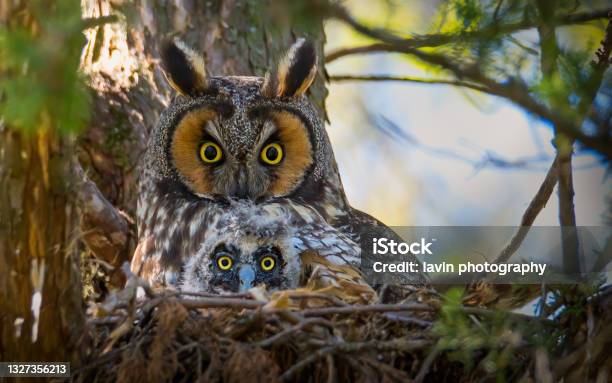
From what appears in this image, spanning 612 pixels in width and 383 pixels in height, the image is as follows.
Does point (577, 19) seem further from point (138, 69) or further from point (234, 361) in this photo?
point (138, 69)

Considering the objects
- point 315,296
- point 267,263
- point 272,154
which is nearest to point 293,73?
point 272,154

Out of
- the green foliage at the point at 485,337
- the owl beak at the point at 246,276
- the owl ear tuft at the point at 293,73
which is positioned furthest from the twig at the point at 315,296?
the owl ear tuft at the point at 293,73

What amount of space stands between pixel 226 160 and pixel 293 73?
1.26 feet

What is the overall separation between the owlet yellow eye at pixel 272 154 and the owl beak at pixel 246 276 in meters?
0.53

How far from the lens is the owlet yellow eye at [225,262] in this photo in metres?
2.61

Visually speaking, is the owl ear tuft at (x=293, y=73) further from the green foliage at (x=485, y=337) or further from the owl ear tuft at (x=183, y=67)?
the green foliage at (x=485, y=337)

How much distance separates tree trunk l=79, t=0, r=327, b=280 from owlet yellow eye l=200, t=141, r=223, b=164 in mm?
462

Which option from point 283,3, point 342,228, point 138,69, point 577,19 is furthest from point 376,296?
point 138,69

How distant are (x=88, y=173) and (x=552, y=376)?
202cm

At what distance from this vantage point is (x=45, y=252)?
6.14ft

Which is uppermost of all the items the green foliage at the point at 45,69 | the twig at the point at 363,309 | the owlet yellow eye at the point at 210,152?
the owlet yellow eye at the point at 210,152

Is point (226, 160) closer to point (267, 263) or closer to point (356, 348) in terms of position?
point (267, 263)

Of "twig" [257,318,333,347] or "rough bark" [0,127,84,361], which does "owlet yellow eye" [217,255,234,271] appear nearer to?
"twig" [257,318,333,347]

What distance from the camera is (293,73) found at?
307 cm
